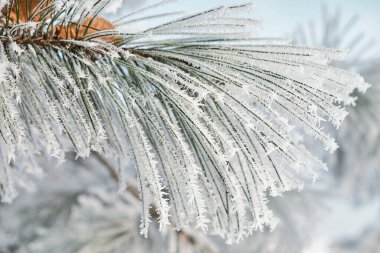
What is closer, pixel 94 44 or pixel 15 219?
pixel 94 44

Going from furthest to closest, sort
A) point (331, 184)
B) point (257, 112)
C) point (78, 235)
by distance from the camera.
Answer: point (331, 184) < point (78, 235) < point (257, 112)

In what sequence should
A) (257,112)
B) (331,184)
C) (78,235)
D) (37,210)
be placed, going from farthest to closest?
(331,184)
(37,210)
(78,235)
(257,112)

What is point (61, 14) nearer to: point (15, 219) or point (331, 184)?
point (15, 219)

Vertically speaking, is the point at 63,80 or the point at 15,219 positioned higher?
the point at 15,219

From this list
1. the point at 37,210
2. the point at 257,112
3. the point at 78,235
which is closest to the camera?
the point at 257,112

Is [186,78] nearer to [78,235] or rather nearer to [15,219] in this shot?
[78,235]

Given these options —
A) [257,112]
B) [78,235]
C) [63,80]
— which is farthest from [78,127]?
[78,235]

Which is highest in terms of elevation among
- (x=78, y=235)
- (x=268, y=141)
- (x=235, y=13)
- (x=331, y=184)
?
(x=331, y=184)

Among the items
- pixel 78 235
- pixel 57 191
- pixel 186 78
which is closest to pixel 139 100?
pixel 186 78

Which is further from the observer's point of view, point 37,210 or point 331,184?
point 331,184
